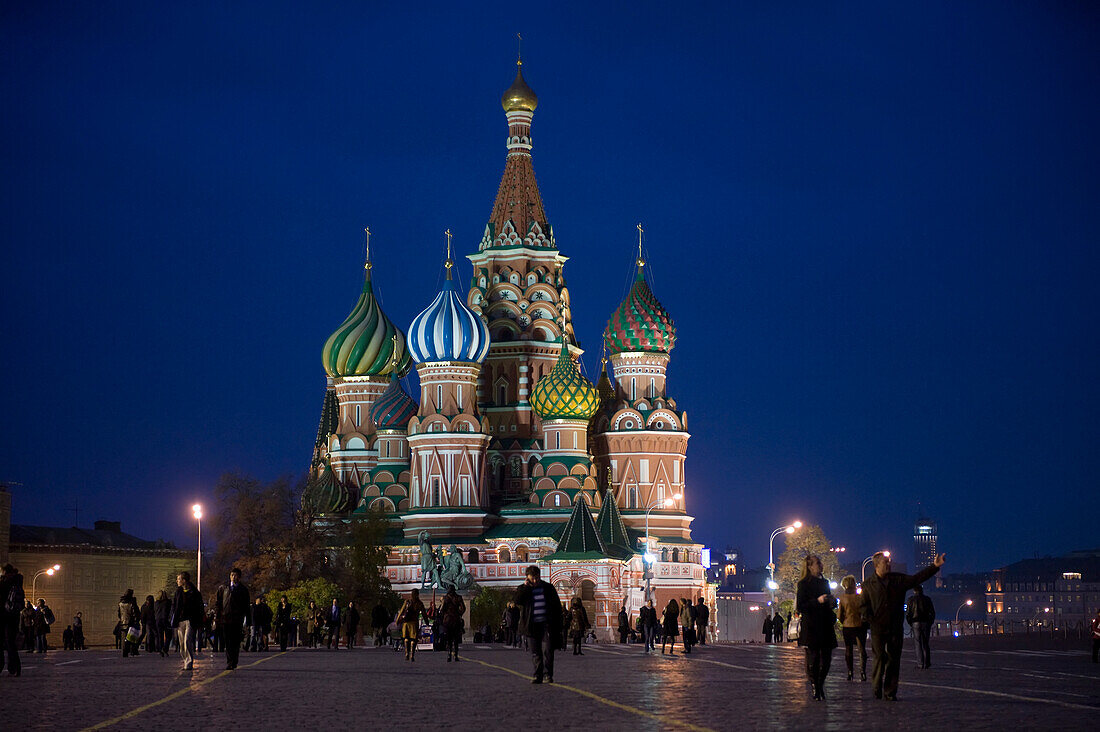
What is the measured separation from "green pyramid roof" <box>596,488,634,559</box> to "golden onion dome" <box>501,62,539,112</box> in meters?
26.1

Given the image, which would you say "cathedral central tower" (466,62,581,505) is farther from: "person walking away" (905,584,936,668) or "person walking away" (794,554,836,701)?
"person walking away" (794,554,836,701)

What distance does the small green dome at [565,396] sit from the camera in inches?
3748

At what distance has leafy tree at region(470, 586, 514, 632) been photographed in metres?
82.6

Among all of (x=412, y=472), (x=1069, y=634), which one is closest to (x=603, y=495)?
(x=412, y=472)

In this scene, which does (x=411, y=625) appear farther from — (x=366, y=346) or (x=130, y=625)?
(x=366, y=346)

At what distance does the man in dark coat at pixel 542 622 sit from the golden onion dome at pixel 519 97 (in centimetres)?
8250

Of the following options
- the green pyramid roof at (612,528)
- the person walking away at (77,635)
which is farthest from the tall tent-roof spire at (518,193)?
the person walking away at (77,635)

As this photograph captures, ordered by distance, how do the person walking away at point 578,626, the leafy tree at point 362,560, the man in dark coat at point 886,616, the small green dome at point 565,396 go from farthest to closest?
the small green dome at point 565,396 → the leafy tree at point 362,560 → the person walking away at point 578,626 → the man in dark coat at point 886,616

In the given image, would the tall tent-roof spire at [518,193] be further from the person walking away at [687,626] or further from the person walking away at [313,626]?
the person walking away at [687,626]

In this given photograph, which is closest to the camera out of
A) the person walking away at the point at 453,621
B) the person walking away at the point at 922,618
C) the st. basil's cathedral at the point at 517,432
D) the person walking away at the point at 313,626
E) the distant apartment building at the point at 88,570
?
the person walking away at the point at 922,618

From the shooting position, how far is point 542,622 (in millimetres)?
23234

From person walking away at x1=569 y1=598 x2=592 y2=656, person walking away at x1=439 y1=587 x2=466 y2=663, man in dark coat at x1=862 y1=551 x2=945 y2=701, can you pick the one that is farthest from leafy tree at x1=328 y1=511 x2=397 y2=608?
man in dark coat at x1=862 y1=551 x2=945 y2=701

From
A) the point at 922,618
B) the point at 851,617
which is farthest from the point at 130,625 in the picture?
the point at 851,617

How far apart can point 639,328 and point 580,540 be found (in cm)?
1648
